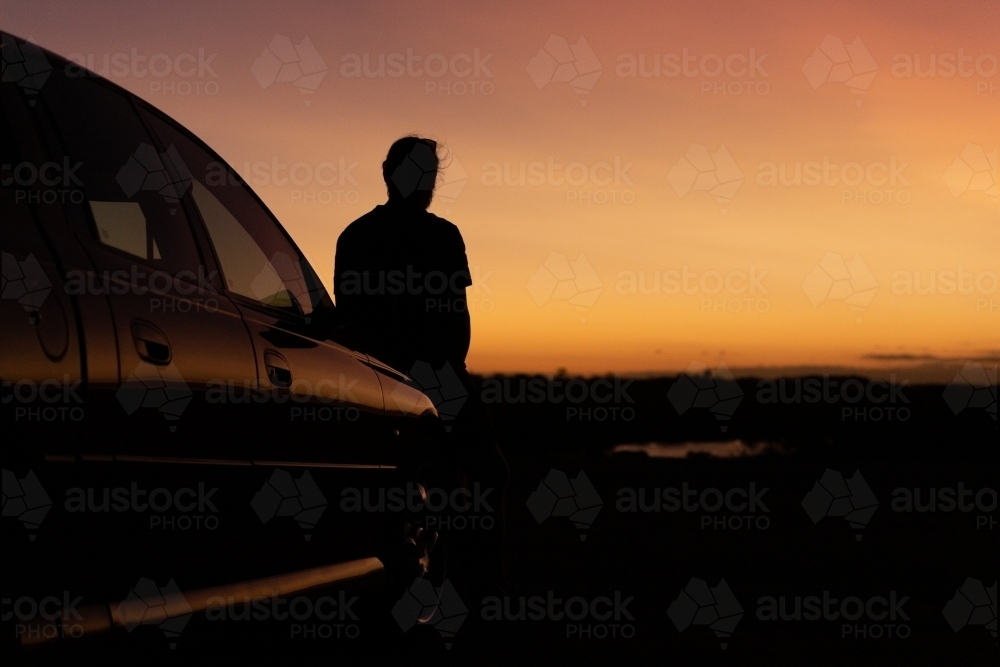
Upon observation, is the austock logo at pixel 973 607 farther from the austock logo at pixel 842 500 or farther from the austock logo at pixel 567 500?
the austock logo at pixel 567 500

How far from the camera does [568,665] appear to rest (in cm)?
617

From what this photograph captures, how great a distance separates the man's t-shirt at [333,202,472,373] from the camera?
294 inches

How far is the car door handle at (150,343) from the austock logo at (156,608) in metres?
0.60

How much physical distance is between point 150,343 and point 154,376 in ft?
0.30

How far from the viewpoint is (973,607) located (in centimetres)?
834

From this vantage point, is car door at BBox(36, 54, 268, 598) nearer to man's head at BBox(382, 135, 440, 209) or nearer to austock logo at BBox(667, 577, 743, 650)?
man's head at BBox(382, 135, 440, 209)

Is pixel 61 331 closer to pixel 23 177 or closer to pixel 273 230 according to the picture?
pixel 23 177

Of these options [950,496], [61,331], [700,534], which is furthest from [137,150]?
[950,496]

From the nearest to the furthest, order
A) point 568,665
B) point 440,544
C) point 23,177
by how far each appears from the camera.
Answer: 1. point 23,177
2. point 568,665
3. point 440,544

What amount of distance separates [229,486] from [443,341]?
3477 millimetres

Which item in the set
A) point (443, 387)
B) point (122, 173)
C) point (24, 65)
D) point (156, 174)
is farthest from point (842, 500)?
point (24, 65)

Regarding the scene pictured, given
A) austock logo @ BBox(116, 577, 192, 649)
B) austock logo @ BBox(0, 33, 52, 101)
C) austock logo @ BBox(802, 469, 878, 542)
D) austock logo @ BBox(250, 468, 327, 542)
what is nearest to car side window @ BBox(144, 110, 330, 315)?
austock logo @ BBox(250, 468, 327, 542)

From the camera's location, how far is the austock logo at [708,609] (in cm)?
743

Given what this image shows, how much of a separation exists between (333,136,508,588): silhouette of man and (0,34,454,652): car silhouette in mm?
1582
